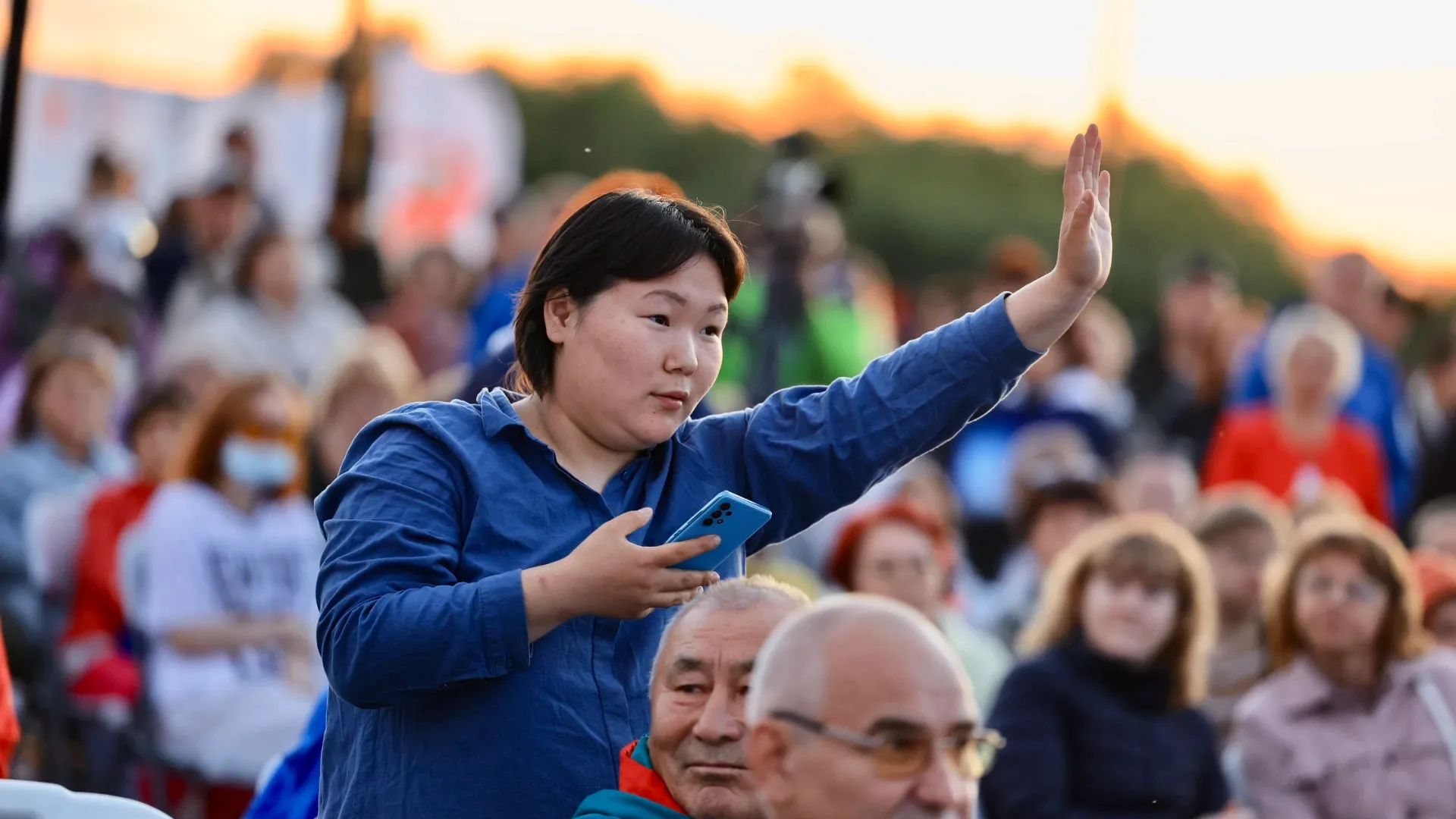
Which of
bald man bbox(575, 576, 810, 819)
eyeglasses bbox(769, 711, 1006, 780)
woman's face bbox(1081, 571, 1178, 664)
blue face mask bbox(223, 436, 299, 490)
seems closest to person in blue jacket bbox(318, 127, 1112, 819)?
bald man bbox(575, 576, 810, 819)

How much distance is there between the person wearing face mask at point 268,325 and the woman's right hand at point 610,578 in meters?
6.64

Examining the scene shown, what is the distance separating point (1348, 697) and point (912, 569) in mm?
1461

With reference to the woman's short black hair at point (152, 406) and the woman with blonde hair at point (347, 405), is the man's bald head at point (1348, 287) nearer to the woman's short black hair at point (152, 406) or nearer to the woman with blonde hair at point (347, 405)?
the woman with blonde hair at point (347, 405)

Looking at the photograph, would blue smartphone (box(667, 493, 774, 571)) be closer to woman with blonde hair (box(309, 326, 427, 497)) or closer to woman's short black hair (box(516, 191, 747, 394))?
woman's short black hair (box(516, 191, 747, 394))

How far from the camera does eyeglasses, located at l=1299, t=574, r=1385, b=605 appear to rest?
5.84 m

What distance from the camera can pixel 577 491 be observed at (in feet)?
9.65

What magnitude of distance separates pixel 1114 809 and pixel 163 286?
676 centimetres

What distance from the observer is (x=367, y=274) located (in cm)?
1184

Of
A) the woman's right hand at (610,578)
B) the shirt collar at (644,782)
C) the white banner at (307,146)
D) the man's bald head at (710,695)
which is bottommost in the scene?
the shirt collar at (644,782)

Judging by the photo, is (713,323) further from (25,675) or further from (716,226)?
(25,675)

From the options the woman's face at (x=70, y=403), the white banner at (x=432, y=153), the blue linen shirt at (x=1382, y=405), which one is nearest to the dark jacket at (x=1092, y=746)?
the blue linen shirt at (x=1382, y=405)

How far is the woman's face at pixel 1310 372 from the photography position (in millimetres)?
8609

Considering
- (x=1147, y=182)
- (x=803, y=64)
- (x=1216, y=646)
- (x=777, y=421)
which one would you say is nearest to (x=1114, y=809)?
(x=1216, y=646)

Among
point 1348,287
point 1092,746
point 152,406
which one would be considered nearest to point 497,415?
point 1092,746
